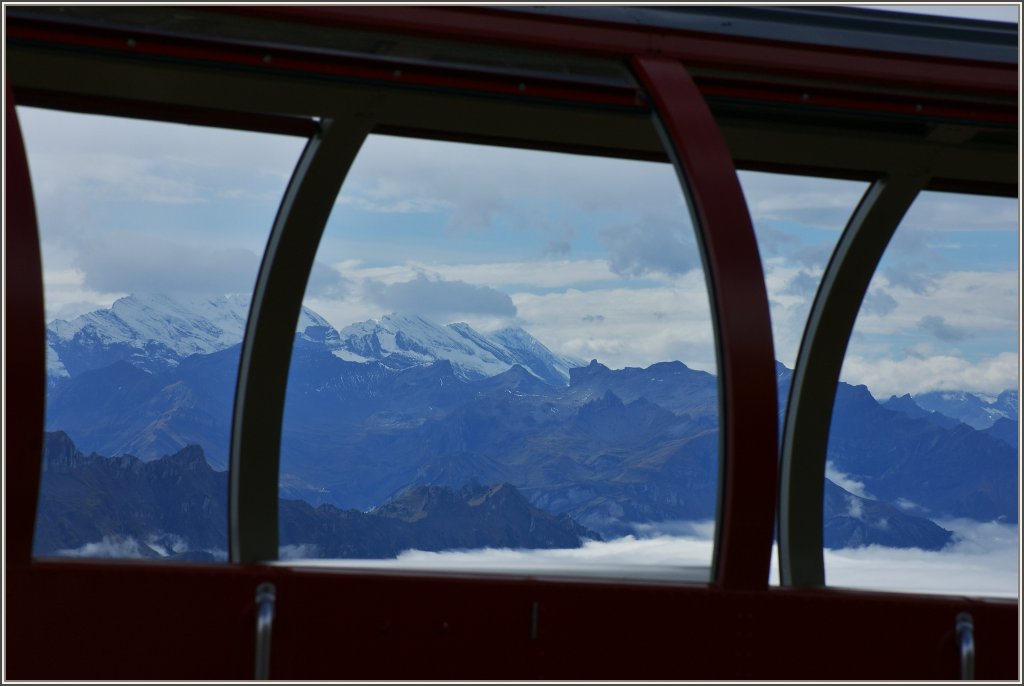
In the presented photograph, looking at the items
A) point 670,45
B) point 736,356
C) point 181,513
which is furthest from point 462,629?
point 181,513

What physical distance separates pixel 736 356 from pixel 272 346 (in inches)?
121

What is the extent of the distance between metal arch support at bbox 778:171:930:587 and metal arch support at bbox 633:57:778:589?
2663 millimetres

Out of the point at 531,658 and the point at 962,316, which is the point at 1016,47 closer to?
the point at 531,658

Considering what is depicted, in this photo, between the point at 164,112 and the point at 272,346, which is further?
the point at 272,346

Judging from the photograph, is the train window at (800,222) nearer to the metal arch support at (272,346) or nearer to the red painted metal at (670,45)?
the red painted metal at (670,45)

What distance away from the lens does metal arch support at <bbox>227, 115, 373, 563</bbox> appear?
5.91 metres

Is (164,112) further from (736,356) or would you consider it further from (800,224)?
(800,224)

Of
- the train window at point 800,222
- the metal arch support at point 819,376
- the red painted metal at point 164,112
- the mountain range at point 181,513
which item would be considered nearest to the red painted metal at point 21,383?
the red painted metal at point 164,112

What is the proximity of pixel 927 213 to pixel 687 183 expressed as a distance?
14.9 feet

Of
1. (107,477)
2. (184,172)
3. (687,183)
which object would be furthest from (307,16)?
(107,477)

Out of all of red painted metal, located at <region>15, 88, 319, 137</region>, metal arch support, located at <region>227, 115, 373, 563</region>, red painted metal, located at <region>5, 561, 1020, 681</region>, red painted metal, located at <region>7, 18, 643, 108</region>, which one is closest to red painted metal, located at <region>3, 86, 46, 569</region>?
red painted metal, located at <region>5, 561, 1020, 681</region>

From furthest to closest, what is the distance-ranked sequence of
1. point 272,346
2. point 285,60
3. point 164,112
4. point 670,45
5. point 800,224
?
point 800,224
point 272,346
point 164,112
point 285,60
point 670,45

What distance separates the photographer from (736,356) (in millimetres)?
3990

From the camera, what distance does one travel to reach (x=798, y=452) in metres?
6.76
